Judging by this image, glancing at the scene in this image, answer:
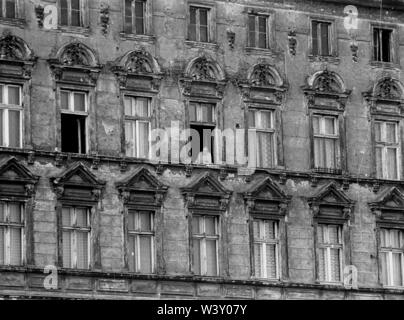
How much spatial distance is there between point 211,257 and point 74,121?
6677 mm

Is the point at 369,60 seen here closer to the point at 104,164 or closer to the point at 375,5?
the point at 375,5

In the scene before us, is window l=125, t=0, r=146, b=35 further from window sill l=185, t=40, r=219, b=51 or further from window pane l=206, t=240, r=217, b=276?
window pane l=206, t=240, r=217, b=276

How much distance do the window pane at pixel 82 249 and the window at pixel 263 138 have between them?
278 inches

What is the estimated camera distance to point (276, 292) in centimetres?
11612

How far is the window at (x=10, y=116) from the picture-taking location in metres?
112

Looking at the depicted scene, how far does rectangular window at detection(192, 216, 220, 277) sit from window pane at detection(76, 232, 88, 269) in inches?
156

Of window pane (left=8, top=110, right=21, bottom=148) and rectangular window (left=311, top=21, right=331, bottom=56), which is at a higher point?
rectangular window (left=311, top=21, right=331, bottom=56)

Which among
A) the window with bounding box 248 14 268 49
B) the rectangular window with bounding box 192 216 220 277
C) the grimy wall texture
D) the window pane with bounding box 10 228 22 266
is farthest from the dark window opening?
the window with bounding box 248 14 268 49

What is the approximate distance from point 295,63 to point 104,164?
337 inches

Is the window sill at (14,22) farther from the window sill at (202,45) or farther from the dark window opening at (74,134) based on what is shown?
the window sill at (202,45)

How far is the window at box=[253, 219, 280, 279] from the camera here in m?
116

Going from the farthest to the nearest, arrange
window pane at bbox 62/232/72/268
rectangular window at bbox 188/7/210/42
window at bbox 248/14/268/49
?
window at bbox 248/14/268/49 < rectangular window at bbox 188/7/210/42 < window pane at bbox 62/232/72/268

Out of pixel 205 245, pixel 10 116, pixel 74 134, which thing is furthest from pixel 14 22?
pixel 205 245
